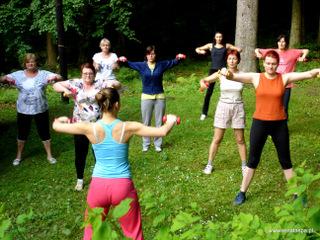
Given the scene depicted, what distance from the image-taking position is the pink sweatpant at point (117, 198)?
4695mm

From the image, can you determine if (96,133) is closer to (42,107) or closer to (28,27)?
(42,107)

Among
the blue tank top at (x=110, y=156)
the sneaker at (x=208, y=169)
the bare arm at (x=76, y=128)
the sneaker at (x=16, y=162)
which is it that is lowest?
the sneaker at (x=16, y=162)

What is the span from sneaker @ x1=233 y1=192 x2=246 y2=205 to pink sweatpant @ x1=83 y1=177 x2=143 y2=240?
2477 millimetres

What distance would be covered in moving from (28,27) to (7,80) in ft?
35.8

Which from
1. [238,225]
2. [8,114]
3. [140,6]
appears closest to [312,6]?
[140,6]

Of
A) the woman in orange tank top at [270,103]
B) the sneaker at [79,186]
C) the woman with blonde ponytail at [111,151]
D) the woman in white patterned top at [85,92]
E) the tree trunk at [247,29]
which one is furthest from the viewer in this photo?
the tree trunk at [247,29]

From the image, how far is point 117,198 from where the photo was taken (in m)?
4.75

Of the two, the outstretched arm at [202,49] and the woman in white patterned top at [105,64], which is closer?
the woman in white patterned top at [105,64]

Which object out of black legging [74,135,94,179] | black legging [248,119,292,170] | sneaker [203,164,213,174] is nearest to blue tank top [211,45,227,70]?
sneaker [203,164,213,174]

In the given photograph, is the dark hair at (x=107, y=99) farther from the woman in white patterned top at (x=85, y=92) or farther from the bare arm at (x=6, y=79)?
the bare arm at (x=6, y=79)

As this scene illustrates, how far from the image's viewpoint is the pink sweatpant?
4.70 meters

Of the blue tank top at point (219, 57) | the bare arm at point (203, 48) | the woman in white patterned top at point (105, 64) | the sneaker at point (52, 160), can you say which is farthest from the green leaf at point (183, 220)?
the blue tank top at point (219, 57)

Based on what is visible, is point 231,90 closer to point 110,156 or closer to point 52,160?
point 110,156

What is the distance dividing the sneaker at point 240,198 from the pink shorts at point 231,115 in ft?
4.01
